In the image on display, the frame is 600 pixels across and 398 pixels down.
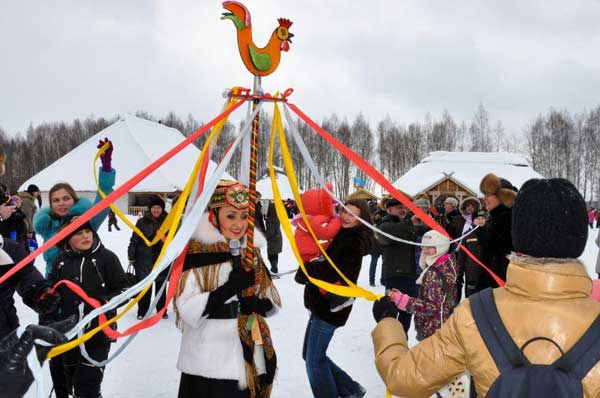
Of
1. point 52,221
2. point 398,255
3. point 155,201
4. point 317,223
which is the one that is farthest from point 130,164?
point 317,223

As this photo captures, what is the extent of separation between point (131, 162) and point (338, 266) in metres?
27.5

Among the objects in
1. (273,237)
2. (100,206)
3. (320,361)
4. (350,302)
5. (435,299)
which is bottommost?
(320,361)

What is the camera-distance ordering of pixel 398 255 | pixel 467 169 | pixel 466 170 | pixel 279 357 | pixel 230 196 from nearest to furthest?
pixel 230 196
pixel 279 357
pixel 398 255
pixel 466 170
pixel 467 169

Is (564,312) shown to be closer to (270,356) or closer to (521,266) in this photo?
(521,266)

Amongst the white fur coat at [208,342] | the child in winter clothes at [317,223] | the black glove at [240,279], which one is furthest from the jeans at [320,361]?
the black glove at [240,279]

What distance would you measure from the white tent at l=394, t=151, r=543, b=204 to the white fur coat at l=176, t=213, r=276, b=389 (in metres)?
25.6

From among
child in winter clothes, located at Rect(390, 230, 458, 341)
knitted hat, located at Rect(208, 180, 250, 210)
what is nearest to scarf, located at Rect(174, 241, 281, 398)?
knitted hat, located at Rect(208, 180, 250, 210)

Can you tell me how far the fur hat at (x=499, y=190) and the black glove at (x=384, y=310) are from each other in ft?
8.67

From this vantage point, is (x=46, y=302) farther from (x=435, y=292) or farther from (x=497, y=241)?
(x=497, y=241)

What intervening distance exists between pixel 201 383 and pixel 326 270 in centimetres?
133

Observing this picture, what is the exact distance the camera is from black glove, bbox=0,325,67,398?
62.6 inches

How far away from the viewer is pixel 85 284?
322 centimetres

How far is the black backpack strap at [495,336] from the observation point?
120 cm

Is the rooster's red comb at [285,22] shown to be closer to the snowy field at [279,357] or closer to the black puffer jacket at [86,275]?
the black puffer jacket at [86,275]
